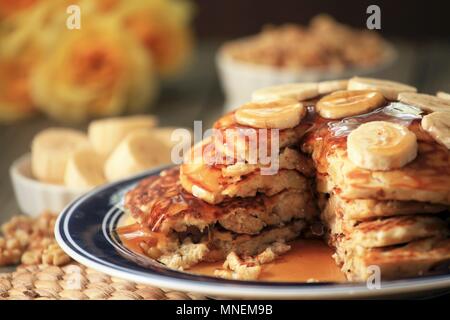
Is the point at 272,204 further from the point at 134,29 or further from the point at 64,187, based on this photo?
the point at 134,29

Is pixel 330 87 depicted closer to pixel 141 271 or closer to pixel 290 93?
→ pixel 290 93

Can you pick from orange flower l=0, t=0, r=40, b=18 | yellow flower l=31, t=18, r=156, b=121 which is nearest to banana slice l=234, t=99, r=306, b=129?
yellow flower l=31, t=18, r=156, b=121

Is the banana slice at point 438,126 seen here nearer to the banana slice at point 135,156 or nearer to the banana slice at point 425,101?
the banana slice at point 425,101

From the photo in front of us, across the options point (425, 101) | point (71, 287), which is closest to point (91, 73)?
point (71, 287)

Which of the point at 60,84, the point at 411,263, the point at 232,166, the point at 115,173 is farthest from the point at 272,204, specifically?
the point at 60,84

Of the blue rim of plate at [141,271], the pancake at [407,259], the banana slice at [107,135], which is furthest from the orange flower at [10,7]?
the pancake at [407,259]
